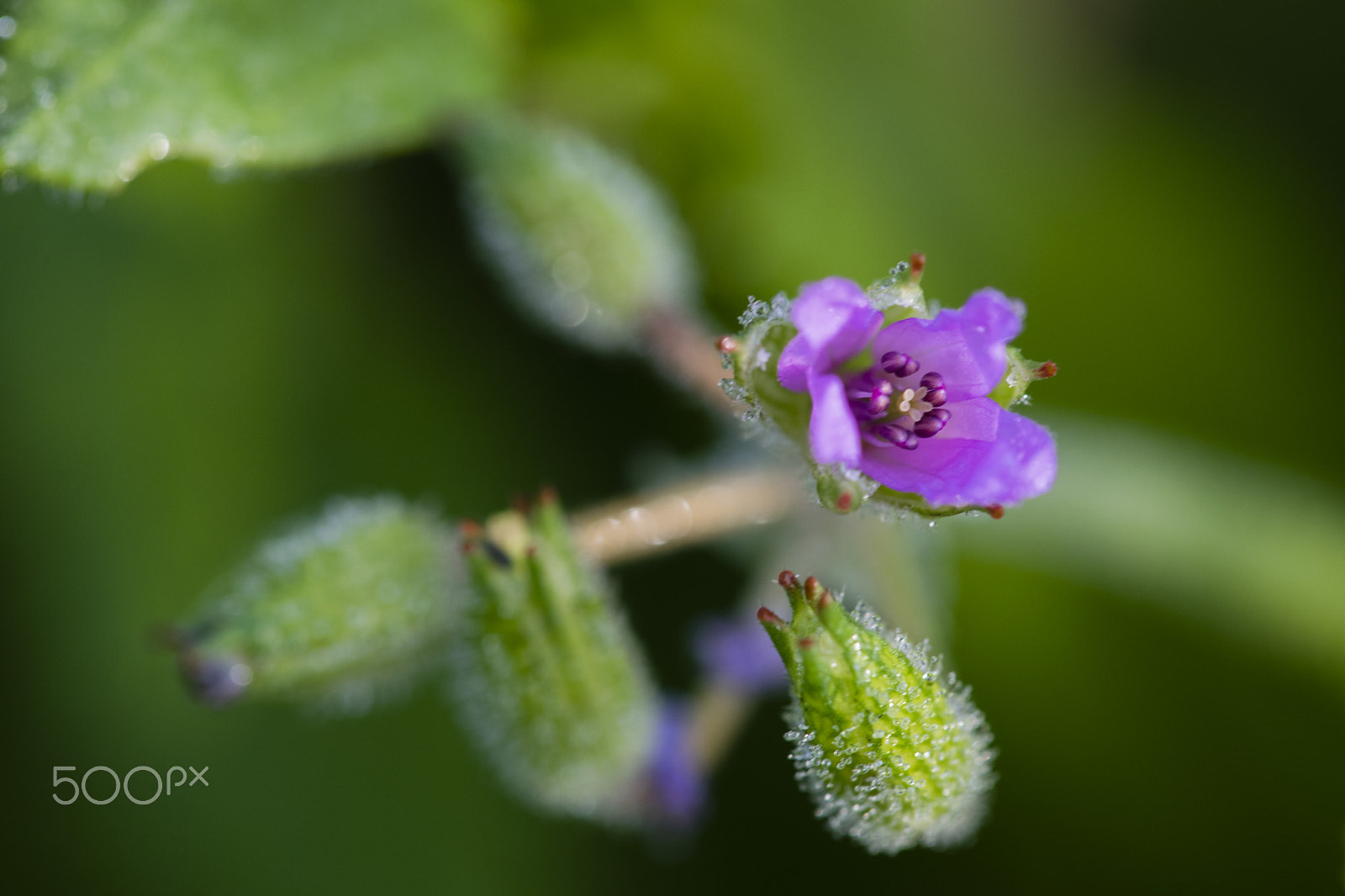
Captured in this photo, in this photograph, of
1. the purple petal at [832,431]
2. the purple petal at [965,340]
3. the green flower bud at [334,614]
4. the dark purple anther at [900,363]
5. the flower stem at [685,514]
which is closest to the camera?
the purple petal at [832,431]

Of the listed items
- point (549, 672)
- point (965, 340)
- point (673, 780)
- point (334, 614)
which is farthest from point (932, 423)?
point (334, 614)

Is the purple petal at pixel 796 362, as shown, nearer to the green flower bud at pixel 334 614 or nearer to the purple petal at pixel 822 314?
the purple petal at pixel 822 314

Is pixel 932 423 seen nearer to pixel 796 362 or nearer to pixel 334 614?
pixel 796 362

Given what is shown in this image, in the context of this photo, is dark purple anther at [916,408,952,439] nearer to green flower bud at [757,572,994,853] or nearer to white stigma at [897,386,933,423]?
white stigma at [897,386,933,423]

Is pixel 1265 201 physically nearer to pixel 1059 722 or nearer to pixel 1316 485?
pixel 1316 485

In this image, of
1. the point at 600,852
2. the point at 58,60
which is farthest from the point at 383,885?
the point at 58,60

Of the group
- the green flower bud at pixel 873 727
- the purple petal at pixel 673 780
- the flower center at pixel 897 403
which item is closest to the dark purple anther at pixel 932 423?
the flower center at pixel 897 403

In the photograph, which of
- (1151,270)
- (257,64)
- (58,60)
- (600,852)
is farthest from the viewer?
(1151,270)
